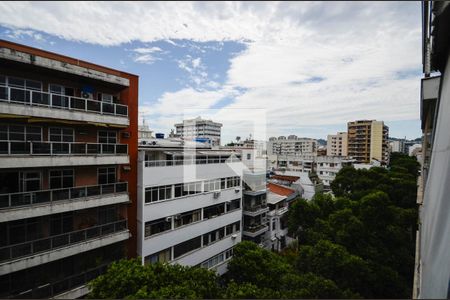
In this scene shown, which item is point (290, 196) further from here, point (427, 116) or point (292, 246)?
point (427, 116)

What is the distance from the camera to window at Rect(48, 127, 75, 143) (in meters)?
6.11

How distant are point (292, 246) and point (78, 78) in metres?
13.7

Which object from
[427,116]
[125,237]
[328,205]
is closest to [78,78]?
[125,237]

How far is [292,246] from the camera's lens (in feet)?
47.4

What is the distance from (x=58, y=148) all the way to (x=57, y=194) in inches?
45.1

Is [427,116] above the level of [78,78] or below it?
below

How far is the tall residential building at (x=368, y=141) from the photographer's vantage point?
135 ft

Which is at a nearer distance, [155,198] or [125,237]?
[125,237]

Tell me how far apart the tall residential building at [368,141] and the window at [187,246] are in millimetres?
38518

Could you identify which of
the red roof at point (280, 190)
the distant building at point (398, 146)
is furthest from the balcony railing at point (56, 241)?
the distant building at point (398, 146)

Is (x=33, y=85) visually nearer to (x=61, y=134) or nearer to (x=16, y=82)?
(x=16, y=82)

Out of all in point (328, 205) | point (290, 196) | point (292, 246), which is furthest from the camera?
point (290, 196)

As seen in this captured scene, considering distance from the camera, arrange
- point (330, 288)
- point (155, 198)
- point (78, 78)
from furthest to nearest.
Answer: point (155, 198) → point (78, 78) → point (330, 288)

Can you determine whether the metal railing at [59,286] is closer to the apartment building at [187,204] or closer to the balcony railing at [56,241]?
the balcony railing at [56,241]
